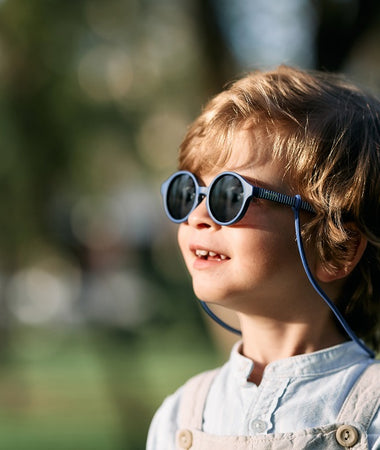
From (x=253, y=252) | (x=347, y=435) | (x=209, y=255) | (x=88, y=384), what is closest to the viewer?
(x=347, y=435)

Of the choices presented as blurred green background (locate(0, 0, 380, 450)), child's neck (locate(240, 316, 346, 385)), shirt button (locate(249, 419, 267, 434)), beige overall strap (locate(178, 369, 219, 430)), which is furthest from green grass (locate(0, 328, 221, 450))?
shirt button (locate(249, 419, 267, 434))

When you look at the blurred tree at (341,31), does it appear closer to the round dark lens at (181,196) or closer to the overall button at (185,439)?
the round dark lens at (181,196)

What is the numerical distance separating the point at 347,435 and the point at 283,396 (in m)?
0.20

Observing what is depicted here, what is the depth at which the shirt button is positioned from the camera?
172 centimetres

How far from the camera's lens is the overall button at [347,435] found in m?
1.62

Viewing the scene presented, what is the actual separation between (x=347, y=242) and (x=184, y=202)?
0.47m

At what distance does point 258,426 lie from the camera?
1.73m

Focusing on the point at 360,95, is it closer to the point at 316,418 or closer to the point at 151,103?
the point at 316,418

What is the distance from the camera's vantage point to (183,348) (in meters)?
14.1

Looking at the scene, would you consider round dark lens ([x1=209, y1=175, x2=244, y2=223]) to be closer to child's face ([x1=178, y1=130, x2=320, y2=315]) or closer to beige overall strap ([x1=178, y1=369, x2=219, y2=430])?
child's face ([x1=178, y1=130, x2=320, y2=315])

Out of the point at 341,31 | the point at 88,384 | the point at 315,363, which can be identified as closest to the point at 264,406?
the point at 315,363

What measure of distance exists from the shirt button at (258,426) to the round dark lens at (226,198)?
0.53 meters

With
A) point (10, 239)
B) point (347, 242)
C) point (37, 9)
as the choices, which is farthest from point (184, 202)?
point (10, 239)

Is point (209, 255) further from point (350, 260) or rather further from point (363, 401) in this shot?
point (363, 401)
